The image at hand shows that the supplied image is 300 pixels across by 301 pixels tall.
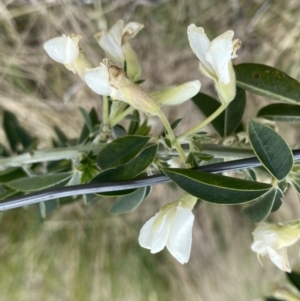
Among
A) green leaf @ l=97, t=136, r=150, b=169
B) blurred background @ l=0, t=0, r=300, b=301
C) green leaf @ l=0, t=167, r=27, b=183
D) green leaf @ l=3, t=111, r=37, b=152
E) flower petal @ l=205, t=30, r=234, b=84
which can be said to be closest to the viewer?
flower petal @ l=205, t=30, r=234, b=84

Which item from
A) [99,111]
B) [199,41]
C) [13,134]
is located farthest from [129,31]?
[99,111]

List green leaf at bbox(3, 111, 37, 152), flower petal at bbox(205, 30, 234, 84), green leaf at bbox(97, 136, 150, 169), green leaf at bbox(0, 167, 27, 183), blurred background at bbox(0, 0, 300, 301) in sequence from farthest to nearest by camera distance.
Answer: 1. blurred background at bbox(0, 0, 300, 301)
2. green leaf at bbox(3, 111, 37, 152)
3. green leaf at bbox(0, 167, 27, 183)
4. green leaf at bbox(97, 136, 150, 169)
5. flower petal at bbox(205, 30, 234, 84)

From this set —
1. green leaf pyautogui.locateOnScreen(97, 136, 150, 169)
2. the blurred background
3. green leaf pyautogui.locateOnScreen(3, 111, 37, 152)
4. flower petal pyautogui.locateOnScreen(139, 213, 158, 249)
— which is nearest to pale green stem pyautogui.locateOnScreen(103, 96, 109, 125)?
green leaf pyautogui.locateOnScreen(97, 136, 150, 169)

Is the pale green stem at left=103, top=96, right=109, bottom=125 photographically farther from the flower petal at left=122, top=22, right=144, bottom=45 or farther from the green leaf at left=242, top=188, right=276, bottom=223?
the green leaf at left=242, top=188, right=276, bottom=223

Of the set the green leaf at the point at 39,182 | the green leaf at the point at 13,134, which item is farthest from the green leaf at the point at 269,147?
the green leaf at the point at 13,134

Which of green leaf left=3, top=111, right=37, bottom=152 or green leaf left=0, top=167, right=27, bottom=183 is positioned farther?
green leaf left=3, top=111, right=37, bottom=152

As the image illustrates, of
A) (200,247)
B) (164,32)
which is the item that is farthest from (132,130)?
(200,247)

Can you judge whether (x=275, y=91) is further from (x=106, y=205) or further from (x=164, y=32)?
(x=106, y=205)
